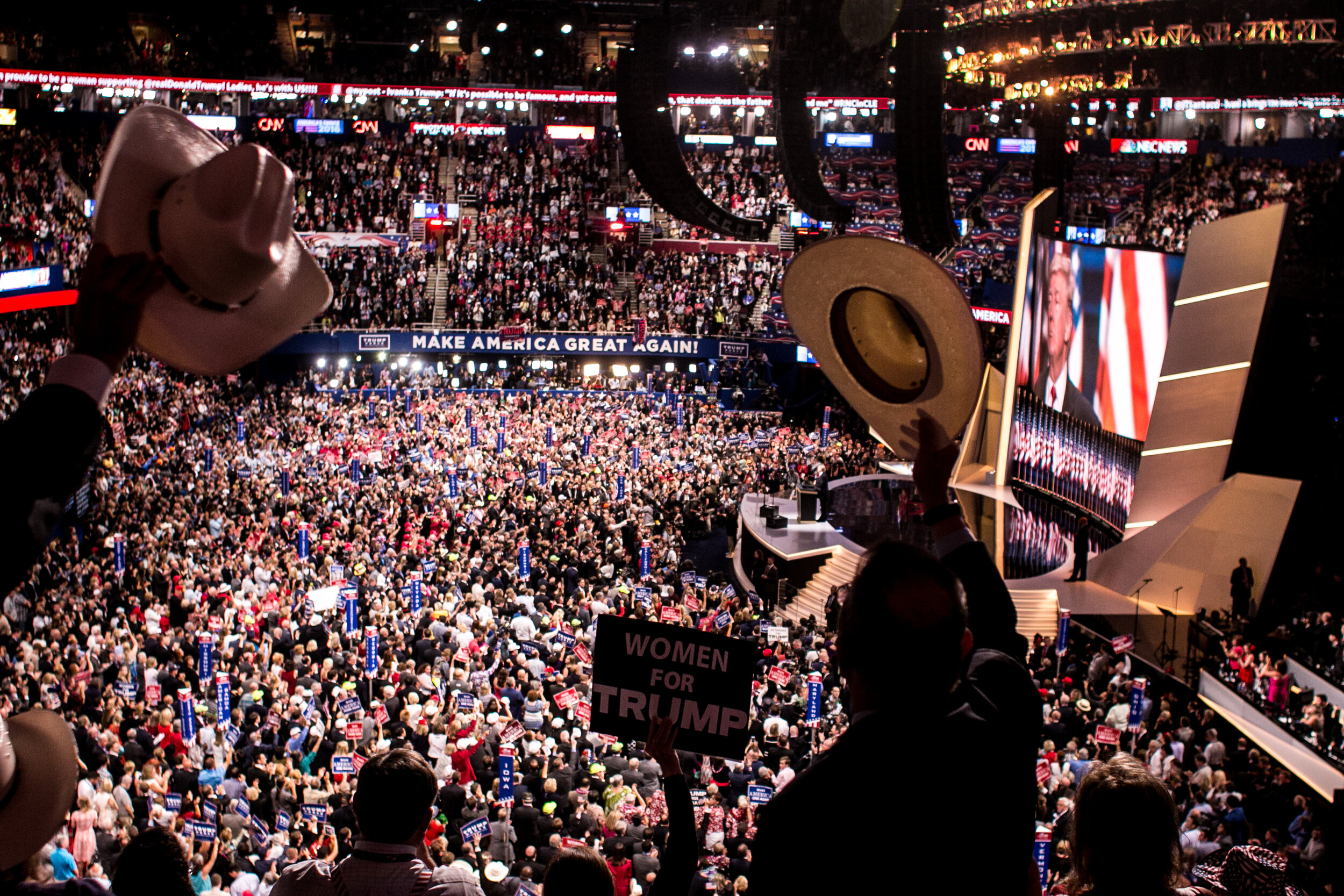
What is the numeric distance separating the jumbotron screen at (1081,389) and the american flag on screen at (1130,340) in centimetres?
2

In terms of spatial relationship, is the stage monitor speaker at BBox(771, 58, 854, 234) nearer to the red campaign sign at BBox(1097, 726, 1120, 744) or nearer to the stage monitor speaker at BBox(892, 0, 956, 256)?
the stage monitor speaker at BBox(892, 0, 956, 256)

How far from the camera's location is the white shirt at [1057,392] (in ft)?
70.6

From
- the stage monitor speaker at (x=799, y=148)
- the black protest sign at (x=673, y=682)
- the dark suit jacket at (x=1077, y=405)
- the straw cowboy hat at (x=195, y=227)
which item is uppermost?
the stage monitor speaker at (x=799, y=148)

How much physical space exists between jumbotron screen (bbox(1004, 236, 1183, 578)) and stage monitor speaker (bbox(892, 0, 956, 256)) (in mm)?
6334

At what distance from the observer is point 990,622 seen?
257cm

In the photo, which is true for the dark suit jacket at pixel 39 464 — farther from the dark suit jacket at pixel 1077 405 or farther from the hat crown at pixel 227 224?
the dark suit jacket at pixel 1077 405

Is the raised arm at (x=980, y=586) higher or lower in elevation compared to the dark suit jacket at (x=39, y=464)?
lower

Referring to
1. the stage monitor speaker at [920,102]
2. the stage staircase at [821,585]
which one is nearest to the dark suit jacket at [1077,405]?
the stage staircase at [821,585]

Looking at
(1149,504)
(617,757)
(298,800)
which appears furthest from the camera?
(1149,504)

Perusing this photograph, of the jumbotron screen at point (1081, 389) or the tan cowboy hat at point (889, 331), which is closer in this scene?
the tan cowboy hat at point (889, 331)

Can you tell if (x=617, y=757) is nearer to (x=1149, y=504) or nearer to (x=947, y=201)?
(x=947, y=201)

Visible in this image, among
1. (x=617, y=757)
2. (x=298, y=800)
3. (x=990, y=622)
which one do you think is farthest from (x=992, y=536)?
(x=990, y=622)

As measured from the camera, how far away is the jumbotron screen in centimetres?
1864

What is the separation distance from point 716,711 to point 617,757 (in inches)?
271
